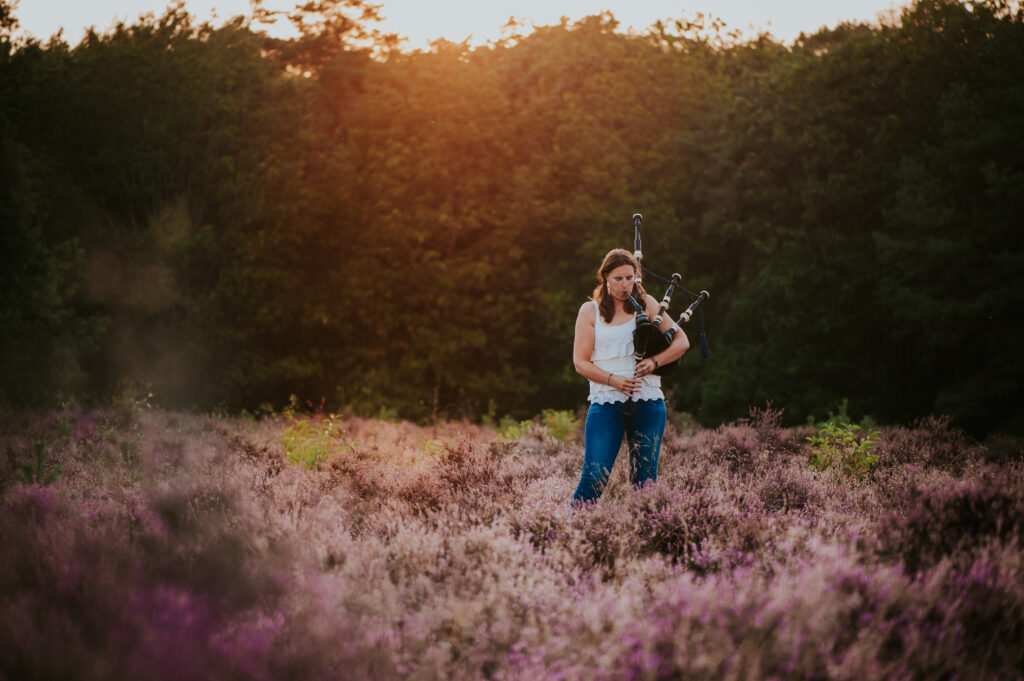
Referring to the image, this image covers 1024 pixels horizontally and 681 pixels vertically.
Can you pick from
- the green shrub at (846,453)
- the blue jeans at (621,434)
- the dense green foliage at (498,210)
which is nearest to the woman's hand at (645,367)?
the blue jeans at (621,434)

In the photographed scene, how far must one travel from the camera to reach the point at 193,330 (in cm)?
2219

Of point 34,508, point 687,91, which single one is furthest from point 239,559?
point 687,91

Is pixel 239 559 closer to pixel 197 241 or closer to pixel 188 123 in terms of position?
pixel 197 241

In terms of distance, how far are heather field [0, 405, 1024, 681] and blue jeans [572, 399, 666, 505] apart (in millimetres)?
222

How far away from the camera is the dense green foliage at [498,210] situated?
59.3 feet

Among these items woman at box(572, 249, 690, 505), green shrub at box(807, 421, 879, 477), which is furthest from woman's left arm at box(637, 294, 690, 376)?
green shrub at box(807, 421, 879, 477)

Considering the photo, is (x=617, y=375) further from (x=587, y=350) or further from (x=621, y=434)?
(x=621, y=434)

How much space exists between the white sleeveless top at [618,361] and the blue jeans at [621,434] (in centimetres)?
5

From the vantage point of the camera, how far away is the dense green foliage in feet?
59.3

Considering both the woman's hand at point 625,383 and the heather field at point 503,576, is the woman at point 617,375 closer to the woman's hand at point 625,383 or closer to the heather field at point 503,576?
the woman's hand at point 625,383

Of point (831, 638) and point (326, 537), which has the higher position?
point (831, 638)

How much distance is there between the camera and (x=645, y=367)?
15.9 feet

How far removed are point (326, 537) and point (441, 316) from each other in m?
20.0

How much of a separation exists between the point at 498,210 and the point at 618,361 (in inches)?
816
